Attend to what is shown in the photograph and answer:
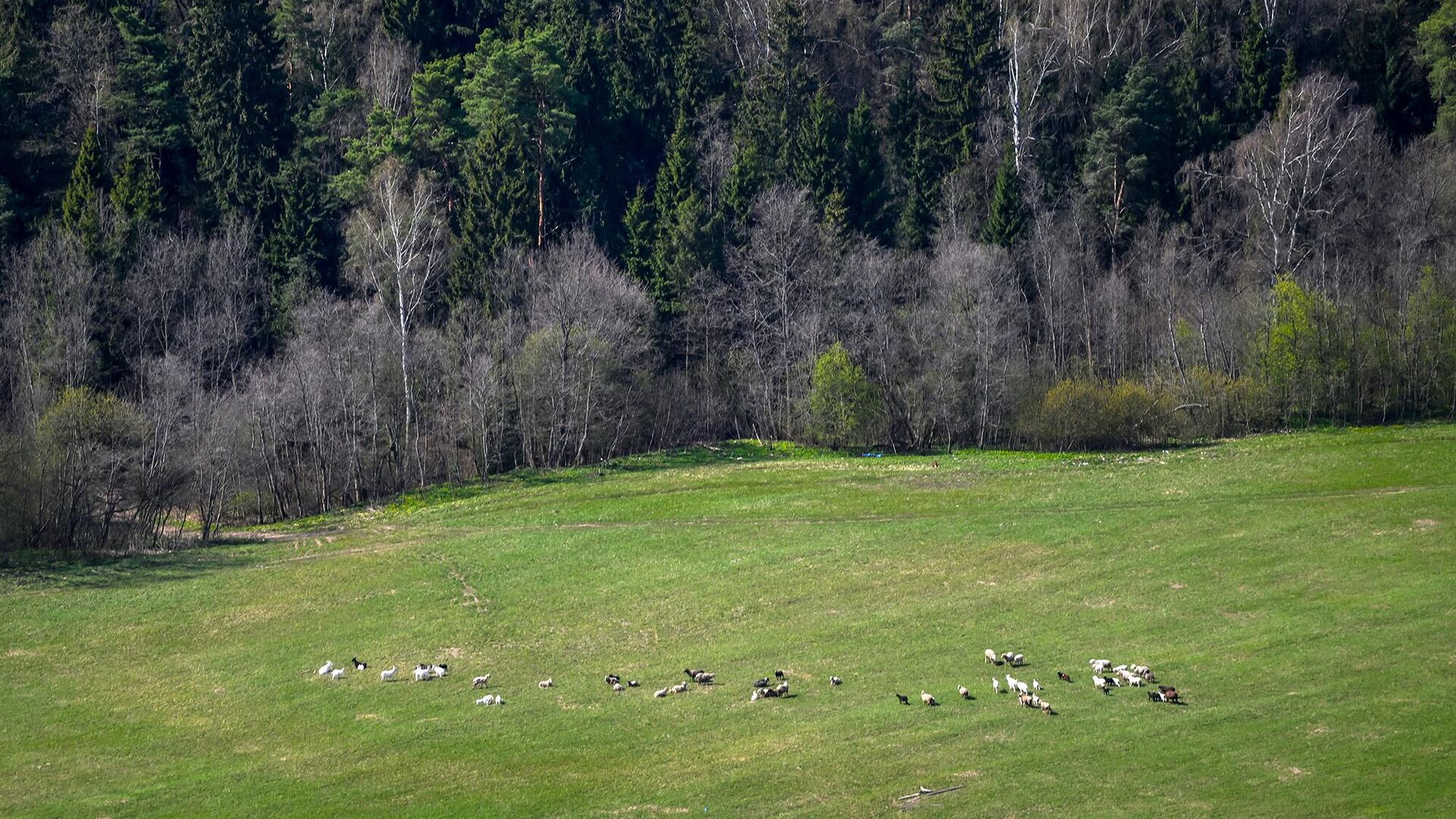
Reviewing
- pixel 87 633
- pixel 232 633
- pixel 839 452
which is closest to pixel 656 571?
pixel 232 633

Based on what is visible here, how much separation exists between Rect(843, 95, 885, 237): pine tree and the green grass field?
48.3m

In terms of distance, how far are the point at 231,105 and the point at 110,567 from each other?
200 ft

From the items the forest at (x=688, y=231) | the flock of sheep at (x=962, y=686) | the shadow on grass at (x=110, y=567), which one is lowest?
the flock of sheep at (x=962, y=686)

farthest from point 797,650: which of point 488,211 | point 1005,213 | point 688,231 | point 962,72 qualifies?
point 962,72

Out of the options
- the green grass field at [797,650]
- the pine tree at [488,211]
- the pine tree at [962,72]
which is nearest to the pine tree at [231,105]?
the pine tree at [488,211]

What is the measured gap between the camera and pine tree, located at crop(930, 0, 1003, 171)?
118 meters

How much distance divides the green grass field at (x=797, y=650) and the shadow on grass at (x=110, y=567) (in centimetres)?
28

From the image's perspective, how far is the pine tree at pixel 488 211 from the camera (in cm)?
10281

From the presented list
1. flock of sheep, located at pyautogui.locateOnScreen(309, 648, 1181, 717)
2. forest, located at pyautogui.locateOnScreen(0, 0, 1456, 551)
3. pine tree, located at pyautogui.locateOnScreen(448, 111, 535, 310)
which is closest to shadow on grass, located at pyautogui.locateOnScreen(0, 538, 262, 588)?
forest, located at pyautogui.locateOnScreen(0, 0, 1456, 551)

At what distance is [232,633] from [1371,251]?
266 ft

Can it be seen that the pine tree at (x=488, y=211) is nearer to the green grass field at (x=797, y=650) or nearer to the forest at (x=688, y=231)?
the forest at (x=688, y=231)

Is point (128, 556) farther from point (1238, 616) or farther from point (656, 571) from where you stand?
point (1238, 616)

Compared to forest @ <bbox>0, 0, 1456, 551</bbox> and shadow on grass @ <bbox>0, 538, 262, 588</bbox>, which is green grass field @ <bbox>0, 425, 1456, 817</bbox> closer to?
shadow on grass @ <bbox>0, 538, 262, 588</bbox>

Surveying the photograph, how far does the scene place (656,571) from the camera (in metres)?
54.2
